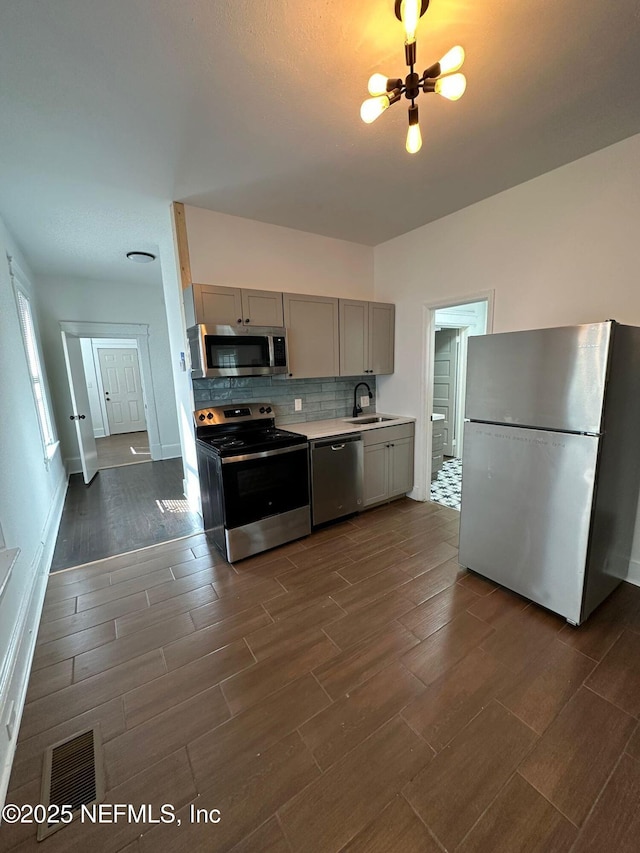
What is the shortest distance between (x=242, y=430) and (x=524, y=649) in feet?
8.50

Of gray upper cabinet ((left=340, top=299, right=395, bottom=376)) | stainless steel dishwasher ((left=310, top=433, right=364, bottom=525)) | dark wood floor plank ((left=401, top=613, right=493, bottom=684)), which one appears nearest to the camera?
dark wood floor plank ((left=401, top=613, right=493, bottom=684))

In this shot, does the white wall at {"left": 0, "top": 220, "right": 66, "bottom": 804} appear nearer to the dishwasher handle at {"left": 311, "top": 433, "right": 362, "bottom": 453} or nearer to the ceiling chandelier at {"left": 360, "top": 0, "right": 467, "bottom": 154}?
the dishwasher handle at {"left": 311, "top": 433, "right": 362, "bottom": 453}

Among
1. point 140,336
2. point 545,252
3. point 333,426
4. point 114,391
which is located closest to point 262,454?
point 333,426

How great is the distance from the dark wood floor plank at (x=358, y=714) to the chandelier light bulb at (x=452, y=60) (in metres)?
2.60

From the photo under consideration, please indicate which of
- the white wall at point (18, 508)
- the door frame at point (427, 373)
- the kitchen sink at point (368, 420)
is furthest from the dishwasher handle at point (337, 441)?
the white wall at point (18, 508)

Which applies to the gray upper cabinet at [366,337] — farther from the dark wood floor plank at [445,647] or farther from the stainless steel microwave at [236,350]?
the dark wood floor plank at [445,647]

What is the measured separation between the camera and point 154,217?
10.1 ft

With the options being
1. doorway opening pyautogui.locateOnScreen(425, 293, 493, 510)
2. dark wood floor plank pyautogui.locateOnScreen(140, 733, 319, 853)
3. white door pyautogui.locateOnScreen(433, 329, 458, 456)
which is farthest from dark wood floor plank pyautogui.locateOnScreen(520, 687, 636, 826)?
white door pyautogui.locateOnScreen(433, 329, 458, 456)

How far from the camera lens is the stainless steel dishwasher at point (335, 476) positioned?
3045 millimetres

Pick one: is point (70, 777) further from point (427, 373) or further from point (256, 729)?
point (427, 373)

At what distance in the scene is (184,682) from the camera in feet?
5.56

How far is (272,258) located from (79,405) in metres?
3.64

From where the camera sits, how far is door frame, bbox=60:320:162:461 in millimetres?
5066

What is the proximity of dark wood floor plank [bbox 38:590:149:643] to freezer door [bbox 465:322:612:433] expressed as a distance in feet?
8.57
